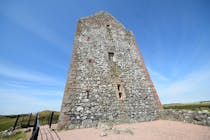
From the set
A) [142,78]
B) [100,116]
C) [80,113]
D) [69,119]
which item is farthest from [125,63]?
[69,119]

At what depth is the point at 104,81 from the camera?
29.1ft

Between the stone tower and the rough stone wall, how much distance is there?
0.86m

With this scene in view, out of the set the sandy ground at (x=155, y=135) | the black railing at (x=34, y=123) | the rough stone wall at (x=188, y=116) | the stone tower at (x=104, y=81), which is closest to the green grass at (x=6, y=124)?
the black railing at (x=34, y=123)

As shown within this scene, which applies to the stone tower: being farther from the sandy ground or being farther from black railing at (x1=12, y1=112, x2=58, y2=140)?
black railing at (x1=12, y1=112, x2=58, y2=140)

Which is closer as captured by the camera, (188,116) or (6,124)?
(188,116)

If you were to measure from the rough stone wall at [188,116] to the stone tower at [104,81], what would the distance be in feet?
2.84

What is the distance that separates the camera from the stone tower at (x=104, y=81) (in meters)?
7.38

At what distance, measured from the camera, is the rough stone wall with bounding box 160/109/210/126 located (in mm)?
5879

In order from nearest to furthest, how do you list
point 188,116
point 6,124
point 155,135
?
point 155,135 → point 188,116 → point 6,124

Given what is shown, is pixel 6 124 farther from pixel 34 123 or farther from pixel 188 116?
pixel 188 116

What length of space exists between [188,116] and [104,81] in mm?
6435

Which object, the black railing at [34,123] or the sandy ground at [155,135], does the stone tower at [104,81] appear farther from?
the black railing at [34,123]

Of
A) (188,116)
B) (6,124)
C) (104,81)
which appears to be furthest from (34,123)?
(6,124)

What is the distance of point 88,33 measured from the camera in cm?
1065
